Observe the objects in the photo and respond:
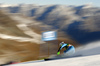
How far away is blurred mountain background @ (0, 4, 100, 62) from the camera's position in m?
23.3

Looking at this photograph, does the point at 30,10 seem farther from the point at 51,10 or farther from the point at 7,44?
the point at 7,44

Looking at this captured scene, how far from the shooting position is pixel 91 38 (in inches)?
2970

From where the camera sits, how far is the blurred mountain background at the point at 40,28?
23269mm

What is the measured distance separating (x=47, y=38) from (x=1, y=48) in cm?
1683

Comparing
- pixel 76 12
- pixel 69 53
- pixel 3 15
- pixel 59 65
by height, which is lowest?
pixel 59 65

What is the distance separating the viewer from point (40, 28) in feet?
52.2

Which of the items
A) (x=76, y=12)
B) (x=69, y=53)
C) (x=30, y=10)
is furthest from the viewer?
(x=30, y=10)

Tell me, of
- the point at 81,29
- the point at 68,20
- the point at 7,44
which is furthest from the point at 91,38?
the point at 7,44

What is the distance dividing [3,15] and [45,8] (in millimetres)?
107912

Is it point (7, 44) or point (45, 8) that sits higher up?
point (45, 8)

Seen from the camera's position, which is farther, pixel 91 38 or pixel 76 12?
pixel 76 12

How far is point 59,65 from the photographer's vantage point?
6.32 meters

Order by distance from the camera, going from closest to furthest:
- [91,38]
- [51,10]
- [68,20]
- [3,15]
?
1. [3,15]
2. [91,38]
3. [68,20]
4. [51,10]

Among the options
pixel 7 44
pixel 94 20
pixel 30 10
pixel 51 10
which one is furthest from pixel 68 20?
pixel 7 44
